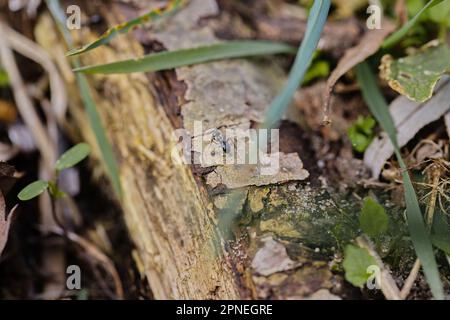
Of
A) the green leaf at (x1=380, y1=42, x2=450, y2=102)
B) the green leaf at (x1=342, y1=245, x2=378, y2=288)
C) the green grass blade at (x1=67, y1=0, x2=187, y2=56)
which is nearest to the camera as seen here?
the green leaf at (x1=342, y1=245, x2=378, y2=288)

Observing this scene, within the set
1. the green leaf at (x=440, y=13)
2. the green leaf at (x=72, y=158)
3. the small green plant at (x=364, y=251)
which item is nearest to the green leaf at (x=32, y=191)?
the green leaf at (x=72, y=158)

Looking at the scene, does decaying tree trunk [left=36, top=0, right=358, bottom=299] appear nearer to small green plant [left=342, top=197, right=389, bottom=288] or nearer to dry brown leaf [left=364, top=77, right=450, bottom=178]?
small green plant [left=342, top=197, right=389, bottom=288]

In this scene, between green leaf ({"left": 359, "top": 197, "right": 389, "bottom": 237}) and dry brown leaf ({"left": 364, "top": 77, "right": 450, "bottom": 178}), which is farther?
dry brown leaf ({"left": 364, "top": 77, "right": 450, "bottom": 178})

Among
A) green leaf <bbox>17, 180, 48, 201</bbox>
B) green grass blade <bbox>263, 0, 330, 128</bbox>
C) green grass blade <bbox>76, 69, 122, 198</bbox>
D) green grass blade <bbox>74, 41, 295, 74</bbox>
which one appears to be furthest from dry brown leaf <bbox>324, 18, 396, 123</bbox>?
green leaf <bbox>17, 180, 48, 201</bbox>

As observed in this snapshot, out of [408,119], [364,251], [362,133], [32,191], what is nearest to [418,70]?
[408,119]
